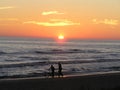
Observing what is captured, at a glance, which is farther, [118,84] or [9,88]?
[118,84]

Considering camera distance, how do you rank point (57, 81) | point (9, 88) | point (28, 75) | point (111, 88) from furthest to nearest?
point (28, 75), point (57, 81), point (111, 88), point (9, 88)

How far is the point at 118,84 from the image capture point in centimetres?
2295

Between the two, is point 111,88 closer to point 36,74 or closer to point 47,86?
point 47,86

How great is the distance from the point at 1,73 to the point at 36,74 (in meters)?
3.95

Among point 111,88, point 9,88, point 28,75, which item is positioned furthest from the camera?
point 28,75

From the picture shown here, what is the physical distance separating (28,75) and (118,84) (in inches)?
518

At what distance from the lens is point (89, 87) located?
2117 centimetres

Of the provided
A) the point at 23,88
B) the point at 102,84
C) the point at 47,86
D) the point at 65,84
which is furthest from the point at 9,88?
the point at 102,84

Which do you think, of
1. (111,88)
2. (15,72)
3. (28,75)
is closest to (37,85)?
(111,88)

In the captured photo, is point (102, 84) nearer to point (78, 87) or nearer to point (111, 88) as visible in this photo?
point (111, 88)

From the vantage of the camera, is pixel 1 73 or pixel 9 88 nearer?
pixel 9 88

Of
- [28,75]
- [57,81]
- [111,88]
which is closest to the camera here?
[111,88]

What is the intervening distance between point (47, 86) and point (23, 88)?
176cm

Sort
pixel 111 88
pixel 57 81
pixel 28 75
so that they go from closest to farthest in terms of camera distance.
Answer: pixel 111 88
pixel 57 81
pixel 28 75
